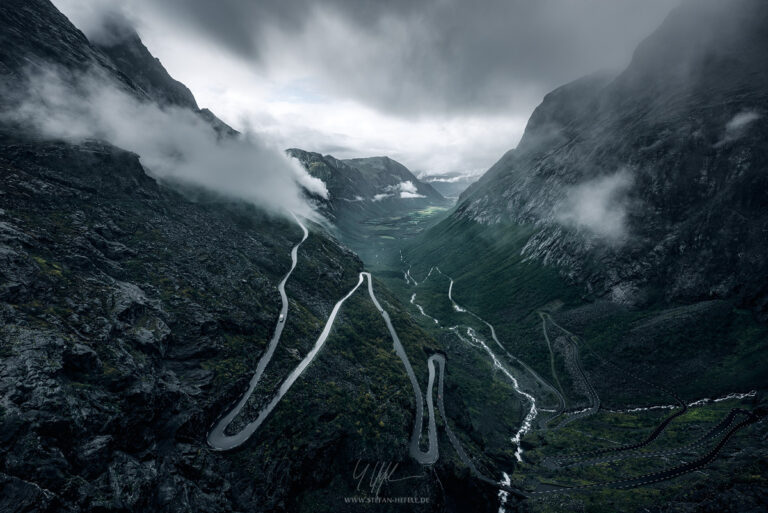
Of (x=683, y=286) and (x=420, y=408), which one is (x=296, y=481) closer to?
(x=420, y=408)

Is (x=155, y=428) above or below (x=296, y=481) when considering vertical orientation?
above

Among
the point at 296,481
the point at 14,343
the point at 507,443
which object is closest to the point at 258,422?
the point at 296,481

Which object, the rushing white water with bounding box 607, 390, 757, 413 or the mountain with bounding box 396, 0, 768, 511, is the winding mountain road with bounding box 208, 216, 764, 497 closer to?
the mountain with bounding box 396, 0, 768, 511

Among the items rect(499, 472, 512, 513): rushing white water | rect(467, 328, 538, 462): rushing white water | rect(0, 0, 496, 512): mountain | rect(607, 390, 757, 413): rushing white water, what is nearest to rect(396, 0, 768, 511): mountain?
rect(607, 390, 757, 413): rushing white water
